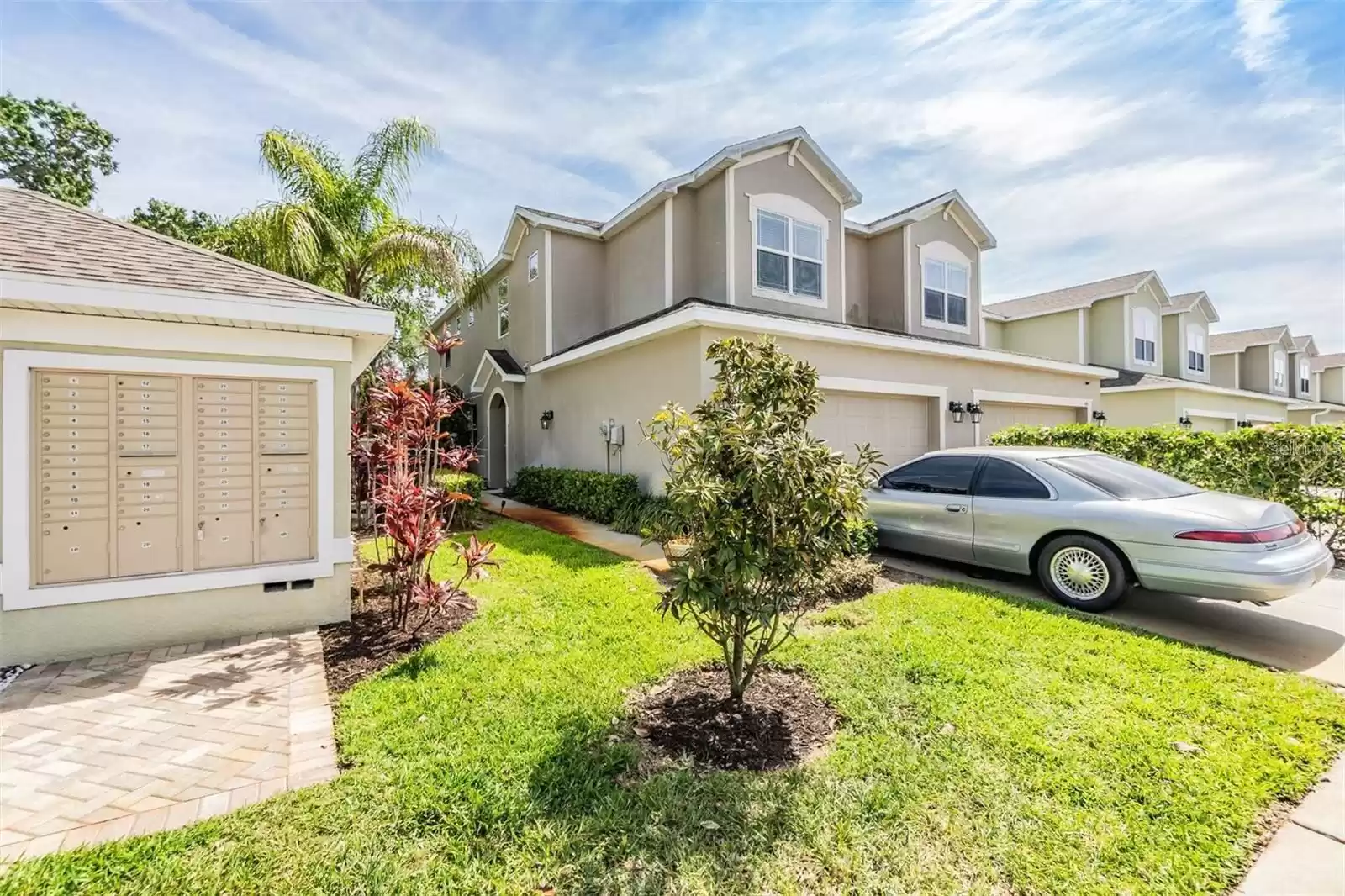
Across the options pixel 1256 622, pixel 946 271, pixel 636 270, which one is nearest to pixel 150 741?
pixel 1256 622

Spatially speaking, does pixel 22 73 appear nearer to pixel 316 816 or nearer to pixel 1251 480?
pixel 316 816

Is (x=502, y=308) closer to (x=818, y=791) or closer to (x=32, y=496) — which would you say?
(x=32, y=496)

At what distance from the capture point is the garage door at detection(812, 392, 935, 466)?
10422 millimetres

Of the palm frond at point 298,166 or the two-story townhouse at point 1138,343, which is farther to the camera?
the two-story townhouse at point 1138,343

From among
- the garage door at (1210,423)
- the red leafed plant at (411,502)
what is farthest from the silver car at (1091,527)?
the garage door at (1210,423)

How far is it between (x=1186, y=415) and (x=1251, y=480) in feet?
42.7

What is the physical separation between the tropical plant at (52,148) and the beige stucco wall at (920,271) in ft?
114

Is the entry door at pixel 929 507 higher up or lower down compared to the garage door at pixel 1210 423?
lower down

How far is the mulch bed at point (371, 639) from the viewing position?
4402 mm

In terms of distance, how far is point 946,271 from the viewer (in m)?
15.1

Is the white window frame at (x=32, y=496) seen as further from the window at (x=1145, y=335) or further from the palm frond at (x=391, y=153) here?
the window at (x=1145, y=335)

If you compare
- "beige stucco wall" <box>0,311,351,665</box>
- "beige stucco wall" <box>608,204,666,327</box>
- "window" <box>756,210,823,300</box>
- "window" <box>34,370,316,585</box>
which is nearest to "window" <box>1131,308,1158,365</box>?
"window" <box>756,210,823,300</box>

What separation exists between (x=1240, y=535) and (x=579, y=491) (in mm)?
9683

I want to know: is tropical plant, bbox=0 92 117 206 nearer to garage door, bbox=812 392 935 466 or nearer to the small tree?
garage door, bbox=812 392 935 466
